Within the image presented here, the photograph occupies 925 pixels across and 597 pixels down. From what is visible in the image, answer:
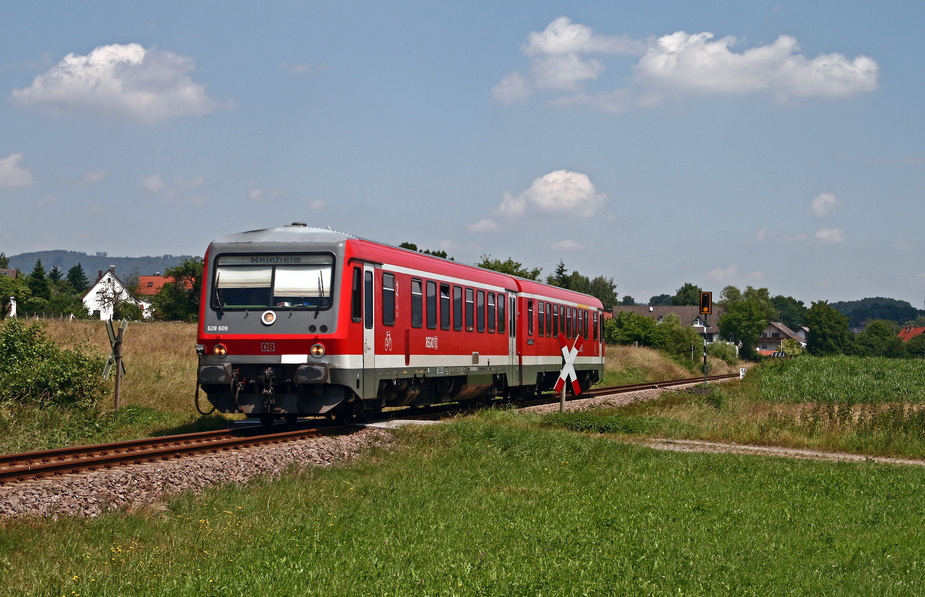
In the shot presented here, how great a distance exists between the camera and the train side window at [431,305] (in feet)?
64.7

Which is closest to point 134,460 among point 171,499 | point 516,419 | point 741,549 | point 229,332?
point 171,499

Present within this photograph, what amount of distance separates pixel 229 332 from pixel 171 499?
5.91 m

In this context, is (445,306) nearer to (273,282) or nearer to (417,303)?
(417,303)

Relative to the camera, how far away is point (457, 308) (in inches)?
840

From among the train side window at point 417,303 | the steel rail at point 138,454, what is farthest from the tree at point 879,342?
the steel rail at point 138,454

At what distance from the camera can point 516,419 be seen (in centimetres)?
2056

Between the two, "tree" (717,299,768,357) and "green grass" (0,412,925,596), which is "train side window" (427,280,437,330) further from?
"tree" (717,299,768,357)

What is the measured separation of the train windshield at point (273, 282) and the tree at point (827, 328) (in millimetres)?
146168

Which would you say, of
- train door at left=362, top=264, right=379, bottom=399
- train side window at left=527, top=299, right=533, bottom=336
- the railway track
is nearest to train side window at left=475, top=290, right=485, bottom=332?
train side window at left=527, top=299, right=533, bottom=336

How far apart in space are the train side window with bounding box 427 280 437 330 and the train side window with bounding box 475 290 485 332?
263 centimetres

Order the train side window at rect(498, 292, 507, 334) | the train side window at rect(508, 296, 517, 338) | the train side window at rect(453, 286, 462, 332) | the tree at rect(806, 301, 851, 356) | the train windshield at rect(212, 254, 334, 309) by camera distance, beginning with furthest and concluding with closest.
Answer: the tree at rect(806, 301, 851, 356)
the train side window at rect(508, 296, 517, 338)
the train side window at rect(498, 292, 507, 334)
the train side window at rect(453, 286, 462, 332)
the train windshield at rect(212, 254, 334, 309)

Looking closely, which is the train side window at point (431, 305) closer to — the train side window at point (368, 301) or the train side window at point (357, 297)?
the train side window at point (368, 301)

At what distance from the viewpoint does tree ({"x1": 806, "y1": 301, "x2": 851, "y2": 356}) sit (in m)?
149

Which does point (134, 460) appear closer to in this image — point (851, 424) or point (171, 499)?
point (171, 499)
